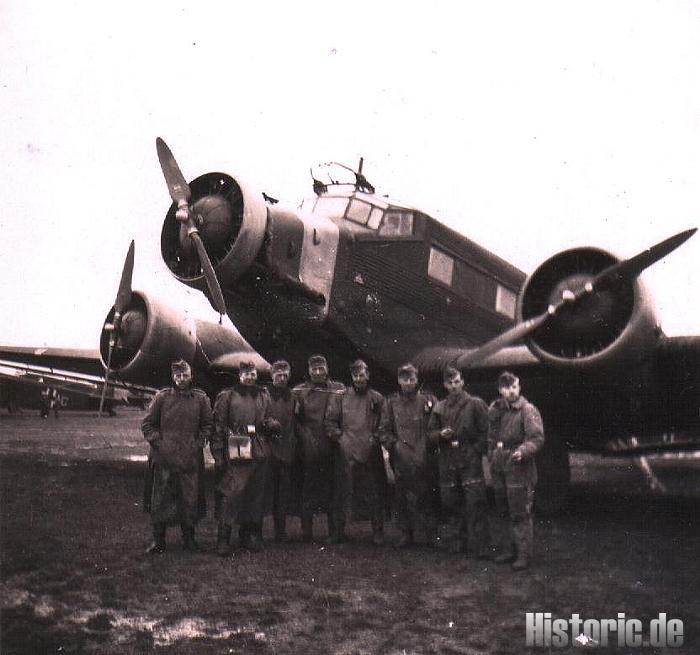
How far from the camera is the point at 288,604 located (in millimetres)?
4758

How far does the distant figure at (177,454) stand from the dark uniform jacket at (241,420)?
10cm

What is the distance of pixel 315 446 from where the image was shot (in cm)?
716

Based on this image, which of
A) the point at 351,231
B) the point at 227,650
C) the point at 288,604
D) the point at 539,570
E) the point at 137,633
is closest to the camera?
the point at 227,650

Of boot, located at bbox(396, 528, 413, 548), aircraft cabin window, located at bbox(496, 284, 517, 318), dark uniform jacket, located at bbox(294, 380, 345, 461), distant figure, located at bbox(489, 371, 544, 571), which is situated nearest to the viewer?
distant figure, located at bbox(489, 371, 544, 571)

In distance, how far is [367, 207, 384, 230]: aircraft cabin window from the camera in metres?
9.50

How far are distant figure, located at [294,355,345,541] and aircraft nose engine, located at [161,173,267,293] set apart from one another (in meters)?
1.39

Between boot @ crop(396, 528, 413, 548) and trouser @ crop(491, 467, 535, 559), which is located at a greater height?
trouser @ crop(491, 467, 535, 559)

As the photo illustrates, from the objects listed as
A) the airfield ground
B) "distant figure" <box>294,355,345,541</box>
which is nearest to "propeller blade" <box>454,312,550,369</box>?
"distant figure" <box>294,355,345,541</box>

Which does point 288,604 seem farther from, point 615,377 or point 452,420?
point 615,377

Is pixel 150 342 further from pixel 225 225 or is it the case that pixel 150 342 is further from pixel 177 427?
pixel 177 427

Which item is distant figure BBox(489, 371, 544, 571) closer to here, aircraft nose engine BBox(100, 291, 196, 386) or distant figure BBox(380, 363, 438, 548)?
distant figure BBox(380, 363, 438, 548)

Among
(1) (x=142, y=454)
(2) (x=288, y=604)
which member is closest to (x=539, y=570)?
(2) (x=288, y=604)

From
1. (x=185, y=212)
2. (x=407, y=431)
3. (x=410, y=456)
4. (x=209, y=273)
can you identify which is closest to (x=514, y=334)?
(x=407, y=431)

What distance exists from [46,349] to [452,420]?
399 inches
